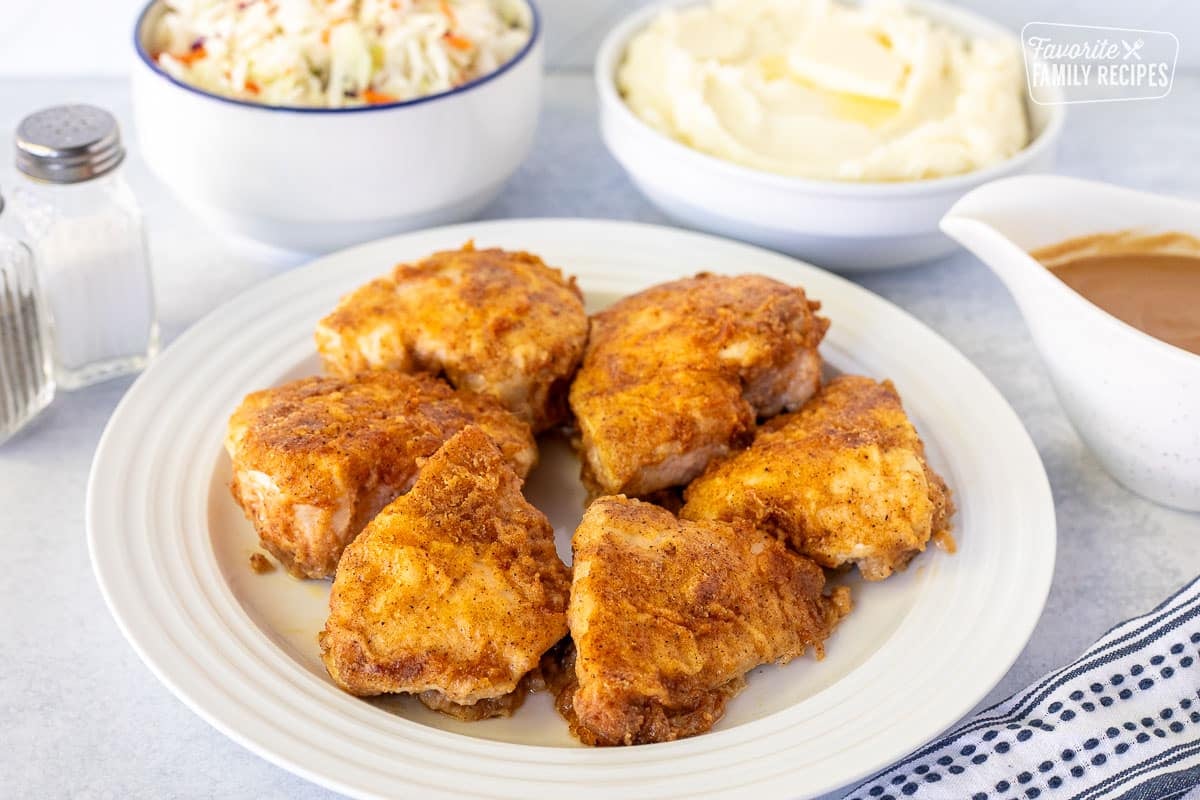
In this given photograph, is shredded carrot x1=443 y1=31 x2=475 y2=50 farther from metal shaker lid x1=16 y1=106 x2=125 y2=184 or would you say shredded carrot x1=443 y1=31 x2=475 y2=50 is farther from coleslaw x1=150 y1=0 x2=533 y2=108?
metal shaker lid x1=16 y1=106 x2=125 y2=184

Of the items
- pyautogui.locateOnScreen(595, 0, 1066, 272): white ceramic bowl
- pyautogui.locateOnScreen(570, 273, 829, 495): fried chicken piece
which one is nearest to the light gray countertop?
pyautogui.locateOnScreen(595, 0, 1066, 272): white ceramic bowl

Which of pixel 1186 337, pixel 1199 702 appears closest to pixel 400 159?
pixel 1186 337

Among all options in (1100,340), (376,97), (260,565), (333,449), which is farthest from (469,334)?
(1100,340)

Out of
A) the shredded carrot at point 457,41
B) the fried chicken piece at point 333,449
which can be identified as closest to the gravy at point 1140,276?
the fried chicken piece at point 333,449

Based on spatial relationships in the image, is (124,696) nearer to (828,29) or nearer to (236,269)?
(236,269)

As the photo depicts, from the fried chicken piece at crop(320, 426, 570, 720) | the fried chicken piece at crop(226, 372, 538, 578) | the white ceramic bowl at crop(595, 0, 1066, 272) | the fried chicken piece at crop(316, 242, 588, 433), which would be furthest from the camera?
the white ceramic bowl at crop(595, 0, 1066, 272)

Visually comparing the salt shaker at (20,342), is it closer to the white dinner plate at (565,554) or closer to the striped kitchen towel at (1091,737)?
the white dinner plate at (565,554)

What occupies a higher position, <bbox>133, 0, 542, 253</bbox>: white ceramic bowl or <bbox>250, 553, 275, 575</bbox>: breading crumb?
<bbox>133, 0, 542, 253</bbox>: white ceramic bowl

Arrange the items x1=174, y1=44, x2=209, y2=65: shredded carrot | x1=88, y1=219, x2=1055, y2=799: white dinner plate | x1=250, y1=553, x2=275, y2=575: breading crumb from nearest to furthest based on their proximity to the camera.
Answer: x1=88, y1=219, x2=1055, y2=799: white dinner plate → x1=250, y1=553, x2=275, y2=575: breading crumb → x1=174, y1=44, x2=209, y2=65: shredded carrot
